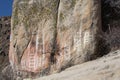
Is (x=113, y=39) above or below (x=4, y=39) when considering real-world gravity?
above

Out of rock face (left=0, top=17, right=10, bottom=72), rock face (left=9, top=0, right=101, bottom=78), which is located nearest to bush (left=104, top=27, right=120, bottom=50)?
rock face (left=9, top=0, right=101, bottom=78)

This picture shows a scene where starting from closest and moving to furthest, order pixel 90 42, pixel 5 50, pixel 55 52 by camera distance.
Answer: pixel 90 42 < pixel 55 52 < pixel 5 50

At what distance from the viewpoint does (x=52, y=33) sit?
637 inches

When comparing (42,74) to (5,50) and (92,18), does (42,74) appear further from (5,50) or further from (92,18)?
(5,50)

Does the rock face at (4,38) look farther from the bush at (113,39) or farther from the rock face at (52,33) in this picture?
the bush at (113,39)

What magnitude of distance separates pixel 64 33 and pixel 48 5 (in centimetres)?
176

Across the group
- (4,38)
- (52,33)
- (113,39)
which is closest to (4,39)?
(4,38)

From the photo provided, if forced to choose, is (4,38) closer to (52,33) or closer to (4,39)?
(4,39)

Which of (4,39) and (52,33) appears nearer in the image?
(52,33)

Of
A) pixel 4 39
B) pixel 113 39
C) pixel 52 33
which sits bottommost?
pixel 4 39

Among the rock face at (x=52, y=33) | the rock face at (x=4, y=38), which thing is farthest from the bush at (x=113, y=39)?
the rock face at (x=4, y=38)

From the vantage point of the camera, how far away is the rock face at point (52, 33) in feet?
49.3

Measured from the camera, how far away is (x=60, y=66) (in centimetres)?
1535

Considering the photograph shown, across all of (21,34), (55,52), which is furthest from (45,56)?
(21,34)
